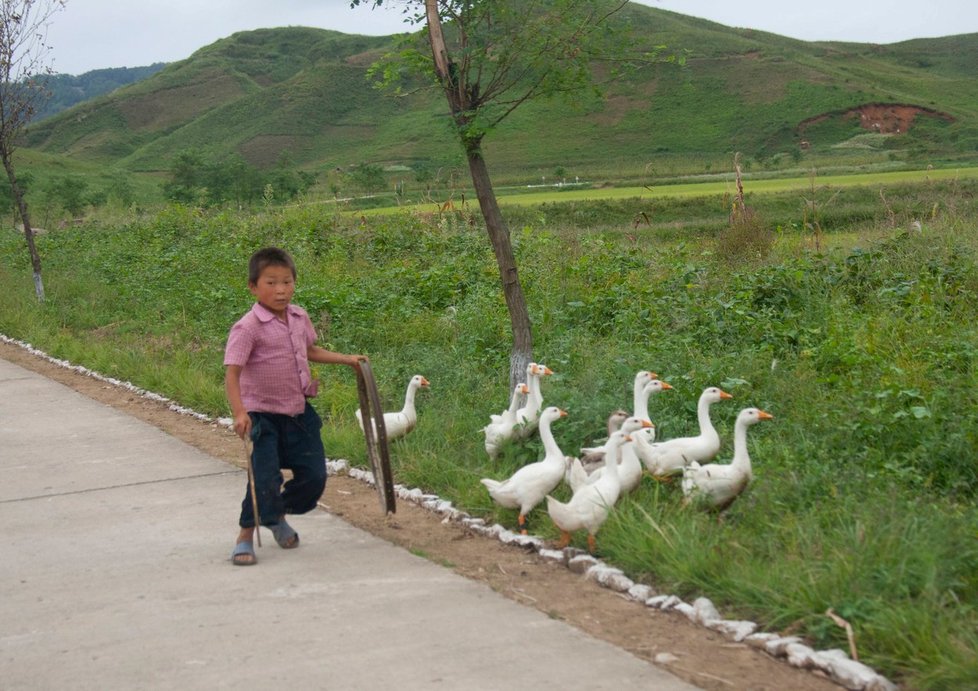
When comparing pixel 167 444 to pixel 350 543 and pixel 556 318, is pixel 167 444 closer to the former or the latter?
pixel 350 543

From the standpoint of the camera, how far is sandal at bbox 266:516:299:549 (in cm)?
598

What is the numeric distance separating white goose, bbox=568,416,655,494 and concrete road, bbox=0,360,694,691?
1052 millimetres

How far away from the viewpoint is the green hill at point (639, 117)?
7350cm

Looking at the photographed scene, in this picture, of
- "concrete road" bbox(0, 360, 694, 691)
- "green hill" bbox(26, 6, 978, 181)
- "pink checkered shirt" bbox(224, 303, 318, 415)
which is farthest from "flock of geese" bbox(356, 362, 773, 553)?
"green hill" bbox(26, 6, 978, 181)

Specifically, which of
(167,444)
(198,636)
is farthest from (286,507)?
(167,444)

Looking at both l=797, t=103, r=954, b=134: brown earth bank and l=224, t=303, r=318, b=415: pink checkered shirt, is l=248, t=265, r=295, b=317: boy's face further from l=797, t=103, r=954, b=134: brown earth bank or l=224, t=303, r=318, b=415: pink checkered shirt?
l=797, t=103, r=954, b=134: brown earth bank

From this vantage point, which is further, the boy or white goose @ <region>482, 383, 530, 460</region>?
white goose @ <region>482, 383, 530, 460</region>

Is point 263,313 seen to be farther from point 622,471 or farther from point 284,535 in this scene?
point 622,471

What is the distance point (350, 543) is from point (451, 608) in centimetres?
125

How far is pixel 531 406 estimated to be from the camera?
7.57 m

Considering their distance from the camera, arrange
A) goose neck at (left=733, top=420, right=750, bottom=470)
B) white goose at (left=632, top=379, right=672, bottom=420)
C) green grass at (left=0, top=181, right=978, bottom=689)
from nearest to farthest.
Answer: green grass at (left=0, top=181, right=978, bottom=689) → goose neck at (left=733, top=420, right=750, bottom=470) → white goose at (left=632, top=379, right=672, bottom=420)

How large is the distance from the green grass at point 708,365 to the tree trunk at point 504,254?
40cm

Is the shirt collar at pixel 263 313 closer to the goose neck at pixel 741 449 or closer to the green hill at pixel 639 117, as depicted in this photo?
the goose neck at pixel 741 449

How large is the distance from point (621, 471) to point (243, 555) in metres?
2.04
